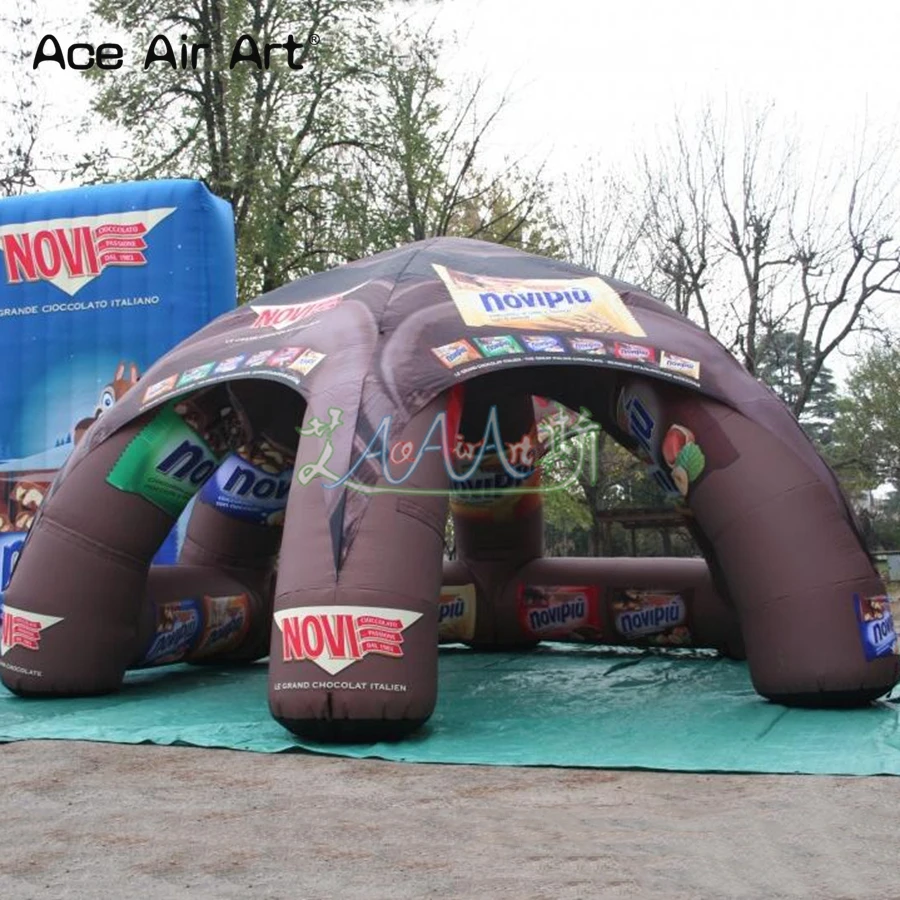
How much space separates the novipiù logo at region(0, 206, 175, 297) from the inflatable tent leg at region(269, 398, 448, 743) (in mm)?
5566

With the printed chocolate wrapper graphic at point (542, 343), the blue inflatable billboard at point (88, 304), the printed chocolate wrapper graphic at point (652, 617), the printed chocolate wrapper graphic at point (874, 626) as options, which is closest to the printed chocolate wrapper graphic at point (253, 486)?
the blue inflatable billboard at point (88, 304)

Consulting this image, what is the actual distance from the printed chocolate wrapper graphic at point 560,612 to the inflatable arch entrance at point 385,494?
1.25 ft

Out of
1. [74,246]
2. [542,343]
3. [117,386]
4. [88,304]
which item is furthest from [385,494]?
[74,246]

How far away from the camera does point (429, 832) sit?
4145 millimetres

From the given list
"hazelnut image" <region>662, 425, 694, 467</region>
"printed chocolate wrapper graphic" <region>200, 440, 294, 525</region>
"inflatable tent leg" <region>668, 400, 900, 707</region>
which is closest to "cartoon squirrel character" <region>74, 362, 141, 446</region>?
"printed chocolate wrapper graphic" <region>200, 440, 294, 525</region>

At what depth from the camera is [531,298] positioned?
7.29 meters

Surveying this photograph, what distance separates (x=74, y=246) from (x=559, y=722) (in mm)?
6671

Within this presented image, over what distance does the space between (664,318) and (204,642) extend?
395 cm

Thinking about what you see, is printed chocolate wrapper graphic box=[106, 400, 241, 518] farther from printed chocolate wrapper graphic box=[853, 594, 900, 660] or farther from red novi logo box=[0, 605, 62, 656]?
printed chocolate wrapper graphic box=[853, 594, 900, 660]

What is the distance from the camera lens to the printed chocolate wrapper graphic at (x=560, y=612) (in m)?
9.82

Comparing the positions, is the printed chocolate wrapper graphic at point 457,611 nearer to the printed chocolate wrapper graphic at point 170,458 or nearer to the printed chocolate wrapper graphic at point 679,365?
the printed chocolate wrapper graphic at point 170,458

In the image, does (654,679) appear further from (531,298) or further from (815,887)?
(815,887)

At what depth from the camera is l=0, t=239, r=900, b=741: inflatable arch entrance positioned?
5.86 metres

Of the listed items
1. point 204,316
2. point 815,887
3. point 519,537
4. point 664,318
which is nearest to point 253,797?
point 815,887
